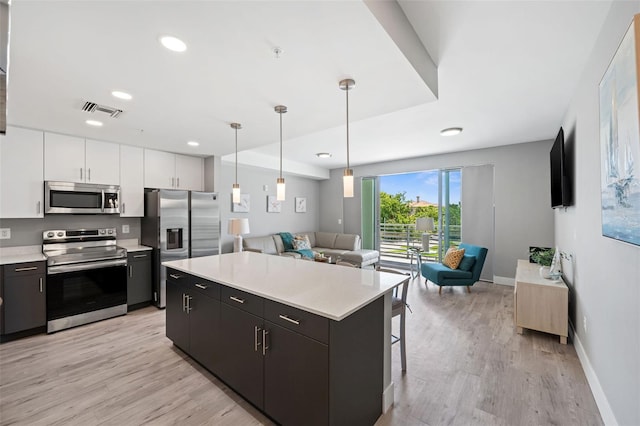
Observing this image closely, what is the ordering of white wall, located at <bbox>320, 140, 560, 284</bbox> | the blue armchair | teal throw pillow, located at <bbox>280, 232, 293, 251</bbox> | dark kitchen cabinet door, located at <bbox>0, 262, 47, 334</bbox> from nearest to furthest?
1. dark kitchen cabinet door, located at <bbox>0, 262, 47, 334</bbox>
2. the blue armchair
3. white wall, located at <bbox>320, 140, 560, 284</bbox>
4. teal throw pillow, located at <bbox>280, 232, 293, 251</bbox>

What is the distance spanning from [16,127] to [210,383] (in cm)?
372

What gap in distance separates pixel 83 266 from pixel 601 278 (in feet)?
17.0

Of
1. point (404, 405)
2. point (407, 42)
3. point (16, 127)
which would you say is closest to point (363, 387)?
point (404, 405)

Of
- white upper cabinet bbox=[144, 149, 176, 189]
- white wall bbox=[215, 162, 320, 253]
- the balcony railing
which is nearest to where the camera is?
white upper cabinet bbox=[144, 149, 176, 189]

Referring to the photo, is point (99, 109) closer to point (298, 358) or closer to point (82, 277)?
point (82, 277)

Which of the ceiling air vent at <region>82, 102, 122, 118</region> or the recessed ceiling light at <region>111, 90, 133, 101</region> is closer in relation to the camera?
the recessed ceiling light at <region>111, 90, 133, 101</region>

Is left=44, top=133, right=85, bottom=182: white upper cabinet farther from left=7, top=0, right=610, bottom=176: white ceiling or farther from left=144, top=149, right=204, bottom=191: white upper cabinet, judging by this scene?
left=144, top=149, right=204, bottom=191: white upper cabinet

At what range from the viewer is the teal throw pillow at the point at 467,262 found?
4594 millimetres

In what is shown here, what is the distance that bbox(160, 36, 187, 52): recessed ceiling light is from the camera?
1598mm

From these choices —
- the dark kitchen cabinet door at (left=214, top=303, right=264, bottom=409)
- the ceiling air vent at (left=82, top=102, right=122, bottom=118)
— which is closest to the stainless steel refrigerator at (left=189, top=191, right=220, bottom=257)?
the ceiling air vent at (left=82, top=102, right=122, bottom=118)

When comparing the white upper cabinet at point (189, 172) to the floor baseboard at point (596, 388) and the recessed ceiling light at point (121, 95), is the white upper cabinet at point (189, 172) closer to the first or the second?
the recessed ceiling light at point (121, 95)

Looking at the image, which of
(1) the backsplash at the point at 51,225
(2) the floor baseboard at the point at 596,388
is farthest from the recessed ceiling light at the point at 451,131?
(1) the backsplash at the point at 51,225

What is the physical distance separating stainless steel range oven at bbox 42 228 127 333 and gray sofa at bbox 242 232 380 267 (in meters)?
2.22

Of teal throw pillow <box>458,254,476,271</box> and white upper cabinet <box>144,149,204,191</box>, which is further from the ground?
white upper cabinet <box>144,149,204,191</box>
